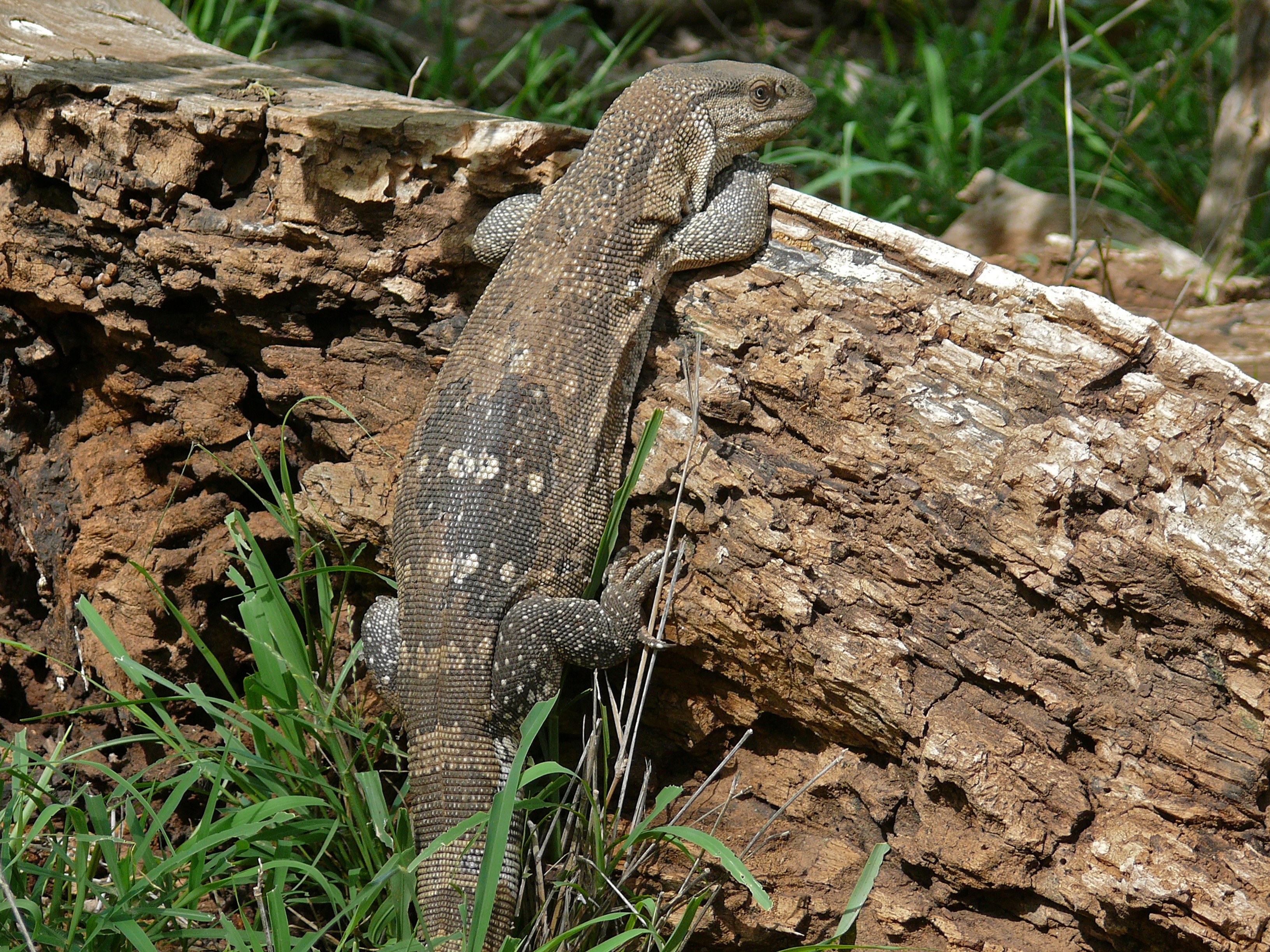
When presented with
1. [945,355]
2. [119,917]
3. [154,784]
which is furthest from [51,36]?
[945,355]

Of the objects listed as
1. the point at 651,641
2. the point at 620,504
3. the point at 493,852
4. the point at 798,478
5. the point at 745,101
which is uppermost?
the point at 745,101

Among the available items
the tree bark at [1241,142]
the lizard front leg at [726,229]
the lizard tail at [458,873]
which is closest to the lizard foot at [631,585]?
the lizard tail at [458,873]

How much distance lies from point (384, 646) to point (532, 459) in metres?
0.89

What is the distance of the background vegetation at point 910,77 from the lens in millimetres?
6527

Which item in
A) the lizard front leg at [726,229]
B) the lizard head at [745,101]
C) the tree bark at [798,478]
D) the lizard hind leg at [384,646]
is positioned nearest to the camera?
the tree bark at [798,478]

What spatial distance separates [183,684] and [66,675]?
1.85 ft

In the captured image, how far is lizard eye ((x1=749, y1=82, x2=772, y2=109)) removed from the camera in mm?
4293

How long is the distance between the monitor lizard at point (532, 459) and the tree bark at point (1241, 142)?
3298 mm

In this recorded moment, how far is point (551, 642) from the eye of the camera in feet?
11.3

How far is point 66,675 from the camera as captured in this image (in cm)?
429

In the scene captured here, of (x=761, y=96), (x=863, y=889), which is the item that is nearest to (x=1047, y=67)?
(x=761, y=96)

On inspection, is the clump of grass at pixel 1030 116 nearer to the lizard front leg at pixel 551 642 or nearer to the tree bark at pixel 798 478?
the tree bark at pixel 798 478

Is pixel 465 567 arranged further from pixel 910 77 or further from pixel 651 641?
pixel 910 77

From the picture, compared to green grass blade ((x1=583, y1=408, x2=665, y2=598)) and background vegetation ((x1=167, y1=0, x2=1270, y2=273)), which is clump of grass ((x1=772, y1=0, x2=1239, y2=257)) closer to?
background vegetation ((x1=167, y1=0, x2=1270, y2=273))
